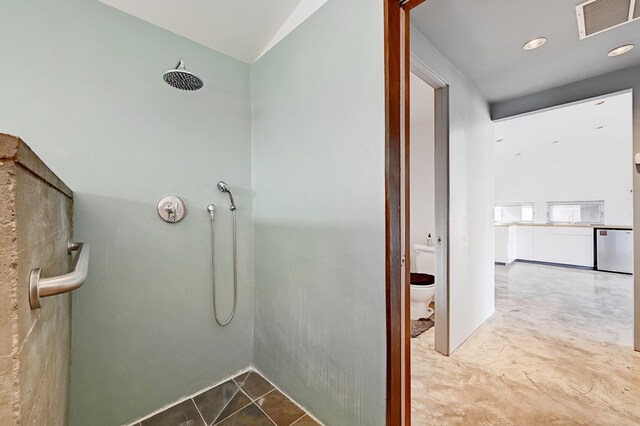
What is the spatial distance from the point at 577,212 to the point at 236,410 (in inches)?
294

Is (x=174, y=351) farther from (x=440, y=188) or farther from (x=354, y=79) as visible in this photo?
(x=440, y=188)

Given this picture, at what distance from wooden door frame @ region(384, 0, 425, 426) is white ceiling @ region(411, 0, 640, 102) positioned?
0.68 metres

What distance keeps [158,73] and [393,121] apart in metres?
1.36

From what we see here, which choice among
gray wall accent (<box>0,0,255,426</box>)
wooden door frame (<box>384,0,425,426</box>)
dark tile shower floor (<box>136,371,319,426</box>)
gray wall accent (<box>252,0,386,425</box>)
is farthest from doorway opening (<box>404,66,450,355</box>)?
gray wall accent (<box>0,0,255,426</box>)

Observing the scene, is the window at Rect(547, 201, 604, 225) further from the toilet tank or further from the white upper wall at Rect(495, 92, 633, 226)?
the toilet tank

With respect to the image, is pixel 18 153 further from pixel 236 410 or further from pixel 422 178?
pixel 422 178

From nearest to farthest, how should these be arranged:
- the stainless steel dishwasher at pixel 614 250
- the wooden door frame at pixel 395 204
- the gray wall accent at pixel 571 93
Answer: the wooden door frame at pixel 395 204
the gray wall accent at pixel 571 93
the stainless steel dishwasher at pixel 614 250

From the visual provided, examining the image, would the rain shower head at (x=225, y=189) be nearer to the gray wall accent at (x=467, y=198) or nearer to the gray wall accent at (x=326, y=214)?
the gray wall accent at (x=326, y=214)

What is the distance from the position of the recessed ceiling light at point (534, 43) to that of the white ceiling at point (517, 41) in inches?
1.3

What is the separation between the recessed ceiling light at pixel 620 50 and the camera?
1.87 metres

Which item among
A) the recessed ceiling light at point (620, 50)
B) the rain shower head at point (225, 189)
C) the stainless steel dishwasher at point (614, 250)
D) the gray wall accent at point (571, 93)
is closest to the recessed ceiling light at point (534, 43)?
the recessed ceiling light at point (620, 50)

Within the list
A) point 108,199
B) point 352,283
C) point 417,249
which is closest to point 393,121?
point 352,283

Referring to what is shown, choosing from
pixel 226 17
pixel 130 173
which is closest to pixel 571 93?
pixel 226 17

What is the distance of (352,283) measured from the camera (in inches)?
47.1
